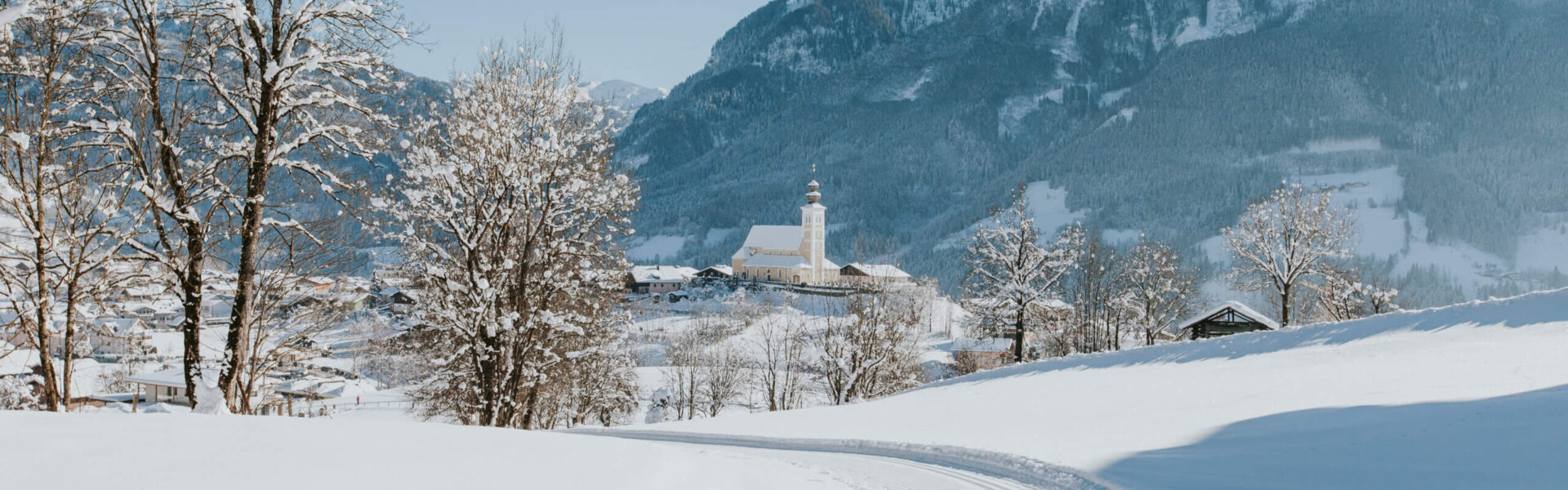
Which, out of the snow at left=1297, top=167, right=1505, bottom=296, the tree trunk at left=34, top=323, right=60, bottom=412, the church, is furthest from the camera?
the snow at left=1297, top=167, right=1505, bottom=296

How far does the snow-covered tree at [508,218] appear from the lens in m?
13.4

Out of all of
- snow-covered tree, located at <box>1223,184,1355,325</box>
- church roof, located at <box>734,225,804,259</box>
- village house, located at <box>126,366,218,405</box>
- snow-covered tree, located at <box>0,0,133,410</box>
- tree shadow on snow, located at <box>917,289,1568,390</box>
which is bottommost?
village house, located at <box>126,366,218,405</box>

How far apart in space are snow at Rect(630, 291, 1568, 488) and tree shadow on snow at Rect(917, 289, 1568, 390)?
52 mm

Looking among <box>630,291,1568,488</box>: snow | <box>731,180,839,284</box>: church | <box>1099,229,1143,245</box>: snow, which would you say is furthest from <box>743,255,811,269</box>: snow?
<box>630,291,1568,488</box>: snow

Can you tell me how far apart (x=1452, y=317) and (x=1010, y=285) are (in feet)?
47.1

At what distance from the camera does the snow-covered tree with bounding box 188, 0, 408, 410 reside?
8.40m

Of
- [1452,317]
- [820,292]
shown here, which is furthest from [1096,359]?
[820,292]

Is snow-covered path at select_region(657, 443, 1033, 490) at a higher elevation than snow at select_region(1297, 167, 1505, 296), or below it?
below

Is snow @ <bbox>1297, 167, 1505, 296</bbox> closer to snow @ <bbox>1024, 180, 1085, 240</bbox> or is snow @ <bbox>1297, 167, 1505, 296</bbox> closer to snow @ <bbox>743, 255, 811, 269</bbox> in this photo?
snow @ <bbox>1024, 180, 1085, 240</bbox>

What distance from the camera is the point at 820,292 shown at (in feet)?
286

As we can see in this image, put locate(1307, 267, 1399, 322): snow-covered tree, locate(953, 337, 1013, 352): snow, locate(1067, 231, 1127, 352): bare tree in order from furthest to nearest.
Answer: locate(953, 337, 1013, 352): snow, locate(1067, 231, 1127, 352): bare tree, locate(1307, 267, 1399, 322): snow-covered tree

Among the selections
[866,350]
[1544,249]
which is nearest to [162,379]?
[866,350]

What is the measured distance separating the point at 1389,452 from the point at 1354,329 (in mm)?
12201

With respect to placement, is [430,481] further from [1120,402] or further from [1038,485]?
[1120,402]
